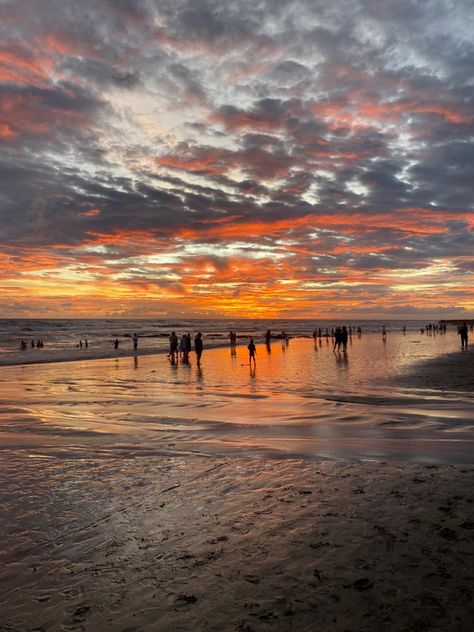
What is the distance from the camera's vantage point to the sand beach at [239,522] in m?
4.01

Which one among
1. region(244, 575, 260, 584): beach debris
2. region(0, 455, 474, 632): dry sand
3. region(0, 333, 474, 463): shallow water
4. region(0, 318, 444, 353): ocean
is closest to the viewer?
region(0, 455, 474, 632): dry sand

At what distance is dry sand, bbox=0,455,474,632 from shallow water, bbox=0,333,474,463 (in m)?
1.93

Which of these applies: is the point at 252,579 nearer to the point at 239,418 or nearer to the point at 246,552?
the point at 246,552

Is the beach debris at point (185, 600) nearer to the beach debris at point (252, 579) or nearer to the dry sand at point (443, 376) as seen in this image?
the beach debris at point (252, 579)

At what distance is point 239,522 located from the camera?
228 inches

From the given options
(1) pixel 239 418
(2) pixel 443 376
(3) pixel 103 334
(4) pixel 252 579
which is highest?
(3) pixel 103 334

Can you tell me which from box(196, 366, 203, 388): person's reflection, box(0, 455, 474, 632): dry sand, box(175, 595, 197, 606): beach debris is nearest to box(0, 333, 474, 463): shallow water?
box(196, 366, 203, 388): person's reflection

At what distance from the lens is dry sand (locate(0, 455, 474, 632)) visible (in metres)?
3.93

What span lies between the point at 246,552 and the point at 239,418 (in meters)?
8.35

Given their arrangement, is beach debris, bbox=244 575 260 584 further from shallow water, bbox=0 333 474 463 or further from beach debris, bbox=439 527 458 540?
shallow water, bbox=0 333 474 463

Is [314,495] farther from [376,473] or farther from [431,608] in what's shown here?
[431,608]

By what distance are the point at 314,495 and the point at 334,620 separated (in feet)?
9.31

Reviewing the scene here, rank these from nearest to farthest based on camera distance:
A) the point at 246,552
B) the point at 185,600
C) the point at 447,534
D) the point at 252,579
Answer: the point at 185,600 < the point at 252,579 < the point at 246,552 < the point at 447,534

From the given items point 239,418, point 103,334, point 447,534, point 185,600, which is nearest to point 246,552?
point 185,600
